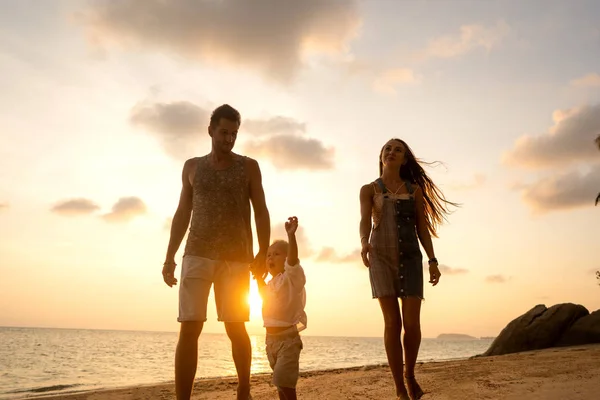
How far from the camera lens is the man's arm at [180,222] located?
497cm

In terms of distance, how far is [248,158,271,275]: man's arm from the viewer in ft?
16.4

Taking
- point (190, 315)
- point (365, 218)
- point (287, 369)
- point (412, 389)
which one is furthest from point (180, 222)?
point (412, 389)

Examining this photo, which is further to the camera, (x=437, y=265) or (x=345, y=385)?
(x=345, y=385)

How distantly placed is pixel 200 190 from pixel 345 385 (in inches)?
154

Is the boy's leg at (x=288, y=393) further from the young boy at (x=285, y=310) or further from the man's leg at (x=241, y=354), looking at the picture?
the man's leg at (x=241, y=354)

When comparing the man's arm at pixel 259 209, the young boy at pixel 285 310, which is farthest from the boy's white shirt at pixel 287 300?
the man's arm at pixel 259 209

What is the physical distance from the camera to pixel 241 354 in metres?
4.85

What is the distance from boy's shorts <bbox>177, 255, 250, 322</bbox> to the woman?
4.52ft

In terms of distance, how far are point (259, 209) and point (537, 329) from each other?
16.1m

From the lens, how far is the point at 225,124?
16.4 ft

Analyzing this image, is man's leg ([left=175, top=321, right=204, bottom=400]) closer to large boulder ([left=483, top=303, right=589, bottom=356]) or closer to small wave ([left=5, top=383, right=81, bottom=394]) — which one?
large boulder ([left=483, top=303, right=589, bottom=356])

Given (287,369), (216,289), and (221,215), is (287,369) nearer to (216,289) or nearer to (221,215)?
(216,289)

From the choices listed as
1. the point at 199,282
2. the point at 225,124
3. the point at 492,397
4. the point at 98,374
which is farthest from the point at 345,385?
the point at 98,374

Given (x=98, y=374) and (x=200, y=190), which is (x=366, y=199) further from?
(x=98, y=374)
